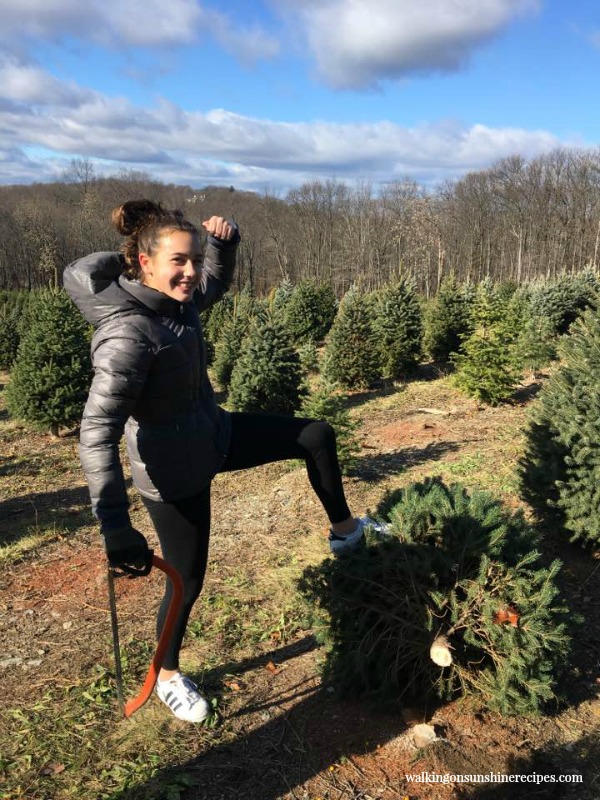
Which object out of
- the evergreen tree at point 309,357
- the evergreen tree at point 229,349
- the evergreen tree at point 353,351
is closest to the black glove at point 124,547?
the evergreen tree at point 309,357

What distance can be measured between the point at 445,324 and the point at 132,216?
12.1 metres

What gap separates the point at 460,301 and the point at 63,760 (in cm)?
1315

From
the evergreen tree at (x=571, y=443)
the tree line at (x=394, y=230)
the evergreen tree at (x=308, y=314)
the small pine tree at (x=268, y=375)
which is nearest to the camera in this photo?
the evergreen tree at (x=571, y=443)

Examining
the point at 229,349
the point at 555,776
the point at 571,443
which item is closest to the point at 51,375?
the point at 229,349

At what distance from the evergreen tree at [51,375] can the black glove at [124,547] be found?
822 cm

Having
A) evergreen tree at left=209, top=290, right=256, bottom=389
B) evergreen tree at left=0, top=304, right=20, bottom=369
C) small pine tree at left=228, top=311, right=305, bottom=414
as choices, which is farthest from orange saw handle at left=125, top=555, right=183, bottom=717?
evergreen tree at left=0, top=304, right=20, bottom=369

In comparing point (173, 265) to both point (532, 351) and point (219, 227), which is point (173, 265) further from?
point (532, 351)

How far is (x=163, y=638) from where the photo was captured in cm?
249

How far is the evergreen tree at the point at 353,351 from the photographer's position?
1259 centimetres

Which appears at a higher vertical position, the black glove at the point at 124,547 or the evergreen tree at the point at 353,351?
the black glove at the point at 124,547

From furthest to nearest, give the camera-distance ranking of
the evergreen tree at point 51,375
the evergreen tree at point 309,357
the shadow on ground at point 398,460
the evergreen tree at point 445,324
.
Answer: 1. the evergreen tree at point 445,324
2. the evergreen tree at point 309,357
3. the evergreen tree at point 51,375
4. the shadow on ground at point 398,460

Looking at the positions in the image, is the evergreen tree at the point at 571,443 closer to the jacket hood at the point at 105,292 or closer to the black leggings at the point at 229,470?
the black leggings at the point at 229,470

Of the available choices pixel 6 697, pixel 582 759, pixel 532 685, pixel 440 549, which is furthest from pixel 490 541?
pixel 6 697

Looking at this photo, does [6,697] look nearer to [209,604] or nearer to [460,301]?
[209,604]
